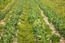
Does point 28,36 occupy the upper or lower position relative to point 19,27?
lower

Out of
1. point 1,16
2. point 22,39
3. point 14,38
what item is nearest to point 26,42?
point 22,39

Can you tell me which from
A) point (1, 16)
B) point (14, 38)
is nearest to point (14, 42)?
point (14, 38)

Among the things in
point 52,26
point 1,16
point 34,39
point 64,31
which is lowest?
point 34,39

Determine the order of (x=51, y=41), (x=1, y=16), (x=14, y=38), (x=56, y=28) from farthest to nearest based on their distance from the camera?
1. (x=1, y=16)
2. (x=56, y=28)
3. (x=14, y=38)
4. (x=51, y=41)

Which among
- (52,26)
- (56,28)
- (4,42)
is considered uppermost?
(52,26)

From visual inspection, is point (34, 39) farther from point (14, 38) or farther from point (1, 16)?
point (1, 16)

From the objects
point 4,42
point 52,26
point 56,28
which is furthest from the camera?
point 52,26

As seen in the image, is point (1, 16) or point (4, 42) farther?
point (1, 16)

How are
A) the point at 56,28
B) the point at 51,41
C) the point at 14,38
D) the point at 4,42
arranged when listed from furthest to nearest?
the point at 56,28 → the point at 14,38 → the point at 51,41 → the point at 4,42

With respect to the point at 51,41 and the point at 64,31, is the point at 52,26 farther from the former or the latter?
the point at 51,41
